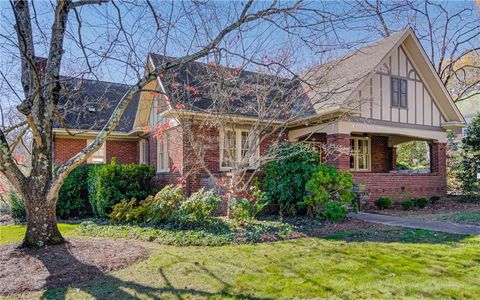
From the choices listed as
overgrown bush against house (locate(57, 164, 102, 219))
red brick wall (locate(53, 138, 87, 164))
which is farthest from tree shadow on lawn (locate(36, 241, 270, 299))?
red brick wall (locate(53, 138, 87, 164))

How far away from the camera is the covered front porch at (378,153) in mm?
12820

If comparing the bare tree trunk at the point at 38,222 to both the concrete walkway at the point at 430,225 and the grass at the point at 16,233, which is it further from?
the concrete walkway at the point at 430,225

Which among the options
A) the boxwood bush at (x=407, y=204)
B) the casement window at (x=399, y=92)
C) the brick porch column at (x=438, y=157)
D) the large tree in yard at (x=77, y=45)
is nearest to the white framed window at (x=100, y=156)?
the large tree in yard at (x=77, y=45)

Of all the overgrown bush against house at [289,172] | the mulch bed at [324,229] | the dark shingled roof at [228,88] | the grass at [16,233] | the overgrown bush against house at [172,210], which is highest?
the dark shingled roof at [228,88]

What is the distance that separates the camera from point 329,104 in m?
12.1

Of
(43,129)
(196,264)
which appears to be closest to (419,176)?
(196,264)

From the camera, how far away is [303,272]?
17.4ft

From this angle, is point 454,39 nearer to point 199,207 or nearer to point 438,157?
point 438,157

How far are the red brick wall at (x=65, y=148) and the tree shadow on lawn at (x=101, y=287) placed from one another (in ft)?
36.8

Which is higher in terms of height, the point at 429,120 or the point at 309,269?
the point at 429,120

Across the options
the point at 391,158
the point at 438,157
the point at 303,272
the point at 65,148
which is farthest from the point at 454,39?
the point at 303,272

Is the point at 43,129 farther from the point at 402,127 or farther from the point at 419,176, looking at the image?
the point at 419,176

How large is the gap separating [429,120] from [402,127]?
1819 mm

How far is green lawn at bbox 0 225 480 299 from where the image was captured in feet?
14.9
